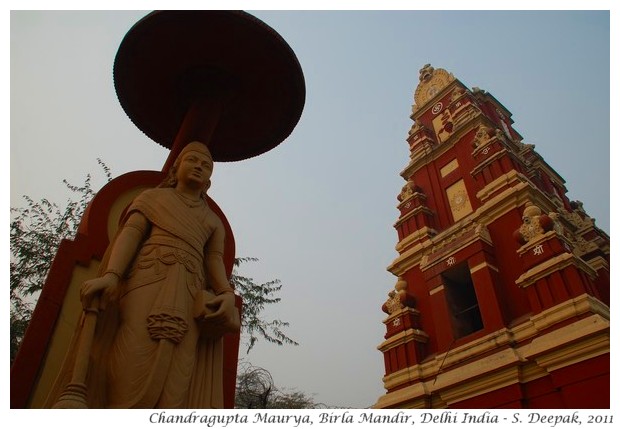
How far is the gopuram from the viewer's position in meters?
2.44

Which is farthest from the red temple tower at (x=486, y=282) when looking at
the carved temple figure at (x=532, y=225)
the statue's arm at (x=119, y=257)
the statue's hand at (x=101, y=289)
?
the statue's hand at (x=101, y=289)

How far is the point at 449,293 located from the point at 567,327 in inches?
131

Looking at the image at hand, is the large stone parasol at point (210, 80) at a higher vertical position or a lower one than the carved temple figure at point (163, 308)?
higher

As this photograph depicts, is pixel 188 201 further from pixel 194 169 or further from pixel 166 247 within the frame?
pixel 166 247

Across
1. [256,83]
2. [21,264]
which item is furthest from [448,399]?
[21,264]

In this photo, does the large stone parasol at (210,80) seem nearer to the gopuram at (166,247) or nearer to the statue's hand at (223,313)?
the gopuram at (166,247)

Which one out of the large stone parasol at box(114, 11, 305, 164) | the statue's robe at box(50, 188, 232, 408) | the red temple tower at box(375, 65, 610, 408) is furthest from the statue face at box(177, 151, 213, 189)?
the red temple tower at box(375, 65, 610, 408)

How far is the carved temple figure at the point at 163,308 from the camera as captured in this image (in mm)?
2377

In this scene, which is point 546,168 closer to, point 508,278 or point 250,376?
point 508,278

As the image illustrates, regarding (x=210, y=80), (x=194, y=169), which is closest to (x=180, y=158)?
(x=194, y=169)

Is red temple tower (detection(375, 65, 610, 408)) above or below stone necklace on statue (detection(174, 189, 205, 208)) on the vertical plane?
above

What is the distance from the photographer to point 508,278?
34.8ft

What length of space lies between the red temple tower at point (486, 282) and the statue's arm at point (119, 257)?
313 inches

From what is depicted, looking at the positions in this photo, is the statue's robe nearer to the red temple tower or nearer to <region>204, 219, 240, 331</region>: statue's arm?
<region>204, 219, 240, 331</region>: statue's arm
